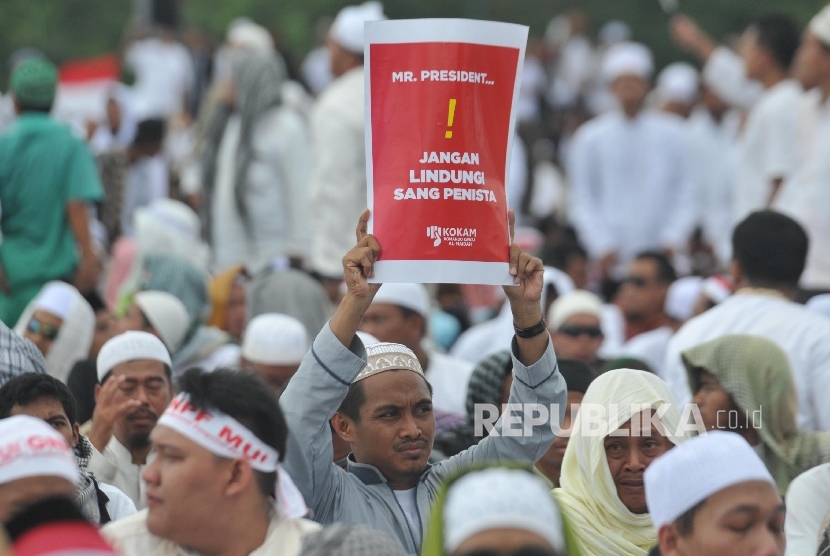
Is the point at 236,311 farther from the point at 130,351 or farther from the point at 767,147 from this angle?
the point at 767,147

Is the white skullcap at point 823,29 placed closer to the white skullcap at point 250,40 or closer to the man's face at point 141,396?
the white skullcap at point 250,40

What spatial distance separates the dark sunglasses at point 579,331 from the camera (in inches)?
316

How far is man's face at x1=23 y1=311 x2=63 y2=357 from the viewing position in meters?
7.36

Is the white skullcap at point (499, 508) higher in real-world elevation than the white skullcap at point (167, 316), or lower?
higher

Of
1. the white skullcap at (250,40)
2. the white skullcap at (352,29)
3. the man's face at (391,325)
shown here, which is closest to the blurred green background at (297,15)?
the white skullcap at (250,40)

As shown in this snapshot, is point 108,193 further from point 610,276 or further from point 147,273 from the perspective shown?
point 610,276

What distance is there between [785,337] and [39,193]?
4737 millimetres

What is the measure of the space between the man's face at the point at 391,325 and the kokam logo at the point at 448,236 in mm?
3004

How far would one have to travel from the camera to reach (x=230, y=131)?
10586 millimetres

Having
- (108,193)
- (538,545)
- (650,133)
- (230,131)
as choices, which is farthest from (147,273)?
(538,545)

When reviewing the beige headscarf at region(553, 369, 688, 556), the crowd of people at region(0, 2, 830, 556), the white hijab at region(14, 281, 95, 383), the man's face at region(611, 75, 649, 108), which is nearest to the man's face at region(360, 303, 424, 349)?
the crowd of people at region(0, 2, 830, 556)

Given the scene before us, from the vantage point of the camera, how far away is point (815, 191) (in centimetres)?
900

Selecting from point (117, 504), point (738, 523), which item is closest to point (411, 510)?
point (117, 504)

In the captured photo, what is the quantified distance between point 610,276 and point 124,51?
28.0 feet
